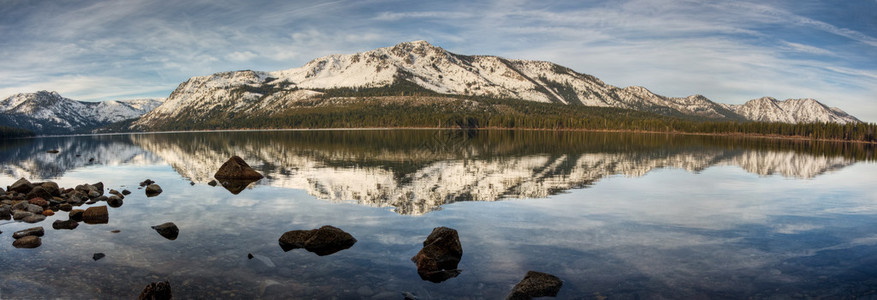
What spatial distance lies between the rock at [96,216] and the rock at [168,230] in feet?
19.3

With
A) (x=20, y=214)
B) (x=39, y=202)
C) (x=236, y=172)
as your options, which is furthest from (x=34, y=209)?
(x=236, y=172)

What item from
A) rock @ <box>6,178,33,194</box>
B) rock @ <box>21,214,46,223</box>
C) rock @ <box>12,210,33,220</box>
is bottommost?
rock @ <box>21,214,46,223</box>

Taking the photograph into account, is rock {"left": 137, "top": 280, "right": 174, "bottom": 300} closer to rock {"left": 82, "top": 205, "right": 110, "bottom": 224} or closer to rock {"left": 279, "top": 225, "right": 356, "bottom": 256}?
rock {"left": 279, "top": 225, "right": 356, "bottom": 256}

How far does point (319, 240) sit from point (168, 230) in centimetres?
1058

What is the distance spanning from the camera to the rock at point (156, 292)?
16703 mm

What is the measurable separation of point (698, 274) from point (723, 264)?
2468 mm

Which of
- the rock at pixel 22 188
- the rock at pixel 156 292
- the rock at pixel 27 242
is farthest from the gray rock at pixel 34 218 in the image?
the rock at pixel 156 292

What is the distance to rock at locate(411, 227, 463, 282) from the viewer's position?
2039cm

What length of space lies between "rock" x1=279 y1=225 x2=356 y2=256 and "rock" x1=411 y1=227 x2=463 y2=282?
4512mm

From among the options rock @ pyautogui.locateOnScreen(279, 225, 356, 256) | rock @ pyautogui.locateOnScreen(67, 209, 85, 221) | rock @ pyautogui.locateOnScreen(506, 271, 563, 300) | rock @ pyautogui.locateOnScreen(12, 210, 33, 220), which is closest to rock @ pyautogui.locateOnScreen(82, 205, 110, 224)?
rock @ pyautogui.locateOnScreen(67, 209, 85, 221)

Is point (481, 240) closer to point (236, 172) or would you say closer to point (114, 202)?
point (114, 202)

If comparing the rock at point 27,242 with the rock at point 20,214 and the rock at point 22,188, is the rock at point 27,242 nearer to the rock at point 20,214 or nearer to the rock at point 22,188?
the rock at point 20,214

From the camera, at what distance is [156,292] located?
55.6 feet

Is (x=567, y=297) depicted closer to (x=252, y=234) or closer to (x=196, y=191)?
(x=252, y=234)
